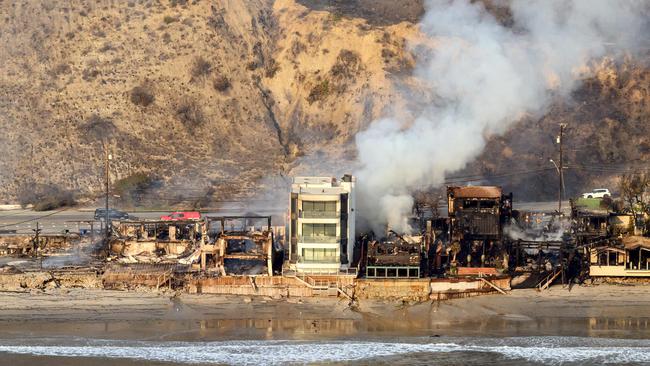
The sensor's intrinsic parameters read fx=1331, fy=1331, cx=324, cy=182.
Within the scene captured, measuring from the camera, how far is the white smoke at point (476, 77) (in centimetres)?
8738

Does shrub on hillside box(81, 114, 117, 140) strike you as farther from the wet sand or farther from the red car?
the wet sand

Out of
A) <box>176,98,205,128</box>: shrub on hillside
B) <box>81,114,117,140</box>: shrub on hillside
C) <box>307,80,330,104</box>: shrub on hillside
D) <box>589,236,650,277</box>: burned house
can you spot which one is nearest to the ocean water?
<box>589,236,650,277</box>: burned house

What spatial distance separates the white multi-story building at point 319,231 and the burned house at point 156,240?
727 centimetres

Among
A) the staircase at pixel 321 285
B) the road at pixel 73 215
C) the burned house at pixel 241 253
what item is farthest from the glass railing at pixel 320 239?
the road at pixel 73 215

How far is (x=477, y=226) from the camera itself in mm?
81062

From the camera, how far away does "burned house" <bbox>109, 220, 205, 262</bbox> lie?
276 feet

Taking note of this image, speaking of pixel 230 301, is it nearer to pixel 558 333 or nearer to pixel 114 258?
pixel 114 258

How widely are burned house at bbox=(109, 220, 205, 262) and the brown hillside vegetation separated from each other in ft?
60.7

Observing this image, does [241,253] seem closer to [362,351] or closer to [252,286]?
[252,286]

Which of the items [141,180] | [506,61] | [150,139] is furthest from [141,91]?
[506,61]

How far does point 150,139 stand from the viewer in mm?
117188

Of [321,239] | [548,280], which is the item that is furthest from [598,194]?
[321,239]

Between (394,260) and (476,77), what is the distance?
982 inches

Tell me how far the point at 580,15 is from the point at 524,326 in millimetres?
52731
